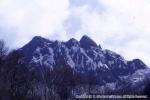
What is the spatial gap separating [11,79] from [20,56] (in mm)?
8645

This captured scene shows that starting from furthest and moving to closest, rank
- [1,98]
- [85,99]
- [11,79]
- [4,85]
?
[85,99], [11,79], [4,85], [1,98]

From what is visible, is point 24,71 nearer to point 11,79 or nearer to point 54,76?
point 11,79

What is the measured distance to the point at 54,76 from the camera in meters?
120

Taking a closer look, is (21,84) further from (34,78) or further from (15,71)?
(34,78)

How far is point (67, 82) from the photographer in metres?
117


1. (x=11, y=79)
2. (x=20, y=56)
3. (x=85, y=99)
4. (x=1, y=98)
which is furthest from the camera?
(x=85, y=99)

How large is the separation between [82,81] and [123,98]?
3844cm

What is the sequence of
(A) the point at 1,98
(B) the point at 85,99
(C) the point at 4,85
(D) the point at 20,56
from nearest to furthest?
1. (A) the point at 1,98
2. (C) the point at 4,85
3. (D) the point at 20,56
4. (B) the point at 85,99

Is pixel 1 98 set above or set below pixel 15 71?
below

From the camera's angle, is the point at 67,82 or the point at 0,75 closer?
the point at 0,75

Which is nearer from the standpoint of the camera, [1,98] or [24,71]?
[1,98]

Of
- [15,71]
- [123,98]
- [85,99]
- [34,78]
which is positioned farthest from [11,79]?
[123,98]

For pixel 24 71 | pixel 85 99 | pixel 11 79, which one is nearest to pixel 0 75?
pixel 11 79

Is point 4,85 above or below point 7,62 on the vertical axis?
below
